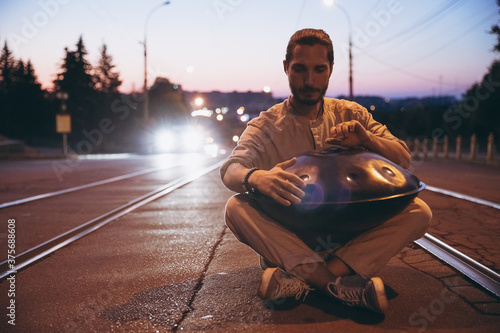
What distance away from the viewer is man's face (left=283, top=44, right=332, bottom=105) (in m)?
3.02

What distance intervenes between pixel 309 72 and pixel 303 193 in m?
0.91

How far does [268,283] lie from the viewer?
2.87m

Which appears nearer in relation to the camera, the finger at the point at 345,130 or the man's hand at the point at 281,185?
the man's hand at the point at 281,185

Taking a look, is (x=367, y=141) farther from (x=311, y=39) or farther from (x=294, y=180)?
(x=311, y=39)

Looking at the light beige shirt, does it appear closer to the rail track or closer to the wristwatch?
the wristwatch

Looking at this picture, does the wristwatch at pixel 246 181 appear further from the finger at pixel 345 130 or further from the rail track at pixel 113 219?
the rail track at pixel 113 219

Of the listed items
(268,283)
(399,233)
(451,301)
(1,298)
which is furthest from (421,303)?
(1,298)

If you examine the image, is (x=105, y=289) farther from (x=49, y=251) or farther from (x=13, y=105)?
(x=13, y=105)

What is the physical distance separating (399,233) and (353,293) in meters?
0.49

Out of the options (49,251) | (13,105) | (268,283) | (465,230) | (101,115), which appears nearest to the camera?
(268,283)

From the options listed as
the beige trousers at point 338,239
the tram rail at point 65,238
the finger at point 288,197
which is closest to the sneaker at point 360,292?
the beige trousers at point 338,239

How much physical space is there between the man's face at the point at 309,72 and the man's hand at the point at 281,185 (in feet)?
2.22

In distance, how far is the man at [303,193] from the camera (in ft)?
8.82

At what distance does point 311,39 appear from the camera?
3029 millimetres
